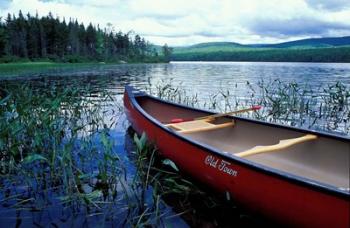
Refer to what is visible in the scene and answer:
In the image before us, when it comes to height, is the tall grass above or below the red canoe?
below

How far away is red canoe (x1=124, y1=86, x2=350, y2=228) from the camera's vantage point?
10.8ft

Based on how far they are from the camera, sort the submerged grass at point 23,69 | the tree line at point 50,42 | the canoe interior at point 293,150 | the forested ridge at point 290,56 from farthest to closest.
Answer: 1. the forested ridge at point 290,56
2. the tree line at point 50,42
3. the submerged grass at point 23,69
4. the canoe interior at point 293,150

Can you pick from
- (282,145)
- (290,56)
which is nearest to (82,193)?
(282,145)

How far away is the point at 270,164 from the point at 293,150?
0.50 metres

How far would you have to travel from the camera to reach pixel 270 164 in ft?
18.7

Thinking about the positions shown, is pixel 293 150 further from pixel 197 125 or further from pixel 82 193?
pixel 82 193

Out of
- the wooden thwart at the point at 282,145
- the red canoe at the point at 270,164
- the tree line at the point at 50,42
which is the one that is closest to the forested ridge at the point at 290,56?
the tree line at the point at 50,42

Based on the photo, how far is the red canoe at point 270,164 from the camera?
3287 mm

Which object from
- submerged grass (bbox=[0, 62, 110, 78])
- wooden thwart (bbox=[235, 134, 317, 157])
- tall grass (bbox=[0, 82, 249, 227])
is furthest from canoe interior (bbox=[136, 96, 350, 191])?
submerged grass (bbox=[0, 62, 110, 78])

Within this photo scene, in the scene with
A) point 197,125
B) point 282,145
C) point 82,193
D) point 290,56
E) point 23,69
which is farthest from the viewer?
point 290,56

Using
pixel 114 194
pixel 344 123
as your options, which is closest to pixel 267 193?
pixel 114 194

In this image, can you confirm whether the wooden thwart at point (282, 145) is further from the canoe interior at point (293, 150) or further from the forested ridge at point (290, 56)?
the forested ridge at point (290, 56)

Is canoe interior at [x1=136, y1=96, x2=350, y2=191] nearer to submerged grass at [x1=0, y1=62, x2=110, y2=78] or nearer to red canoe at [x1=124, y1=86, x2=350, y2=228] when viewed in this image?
red canoe at [x1=124, y1=86, x2=350, y2=228]

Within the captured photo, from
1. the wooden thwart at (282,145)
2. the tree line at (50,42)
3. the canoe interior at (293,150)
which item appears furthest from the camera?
the tree line at (50,42)
